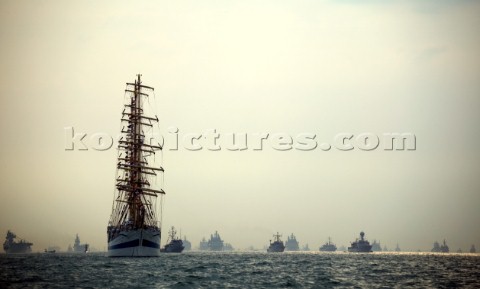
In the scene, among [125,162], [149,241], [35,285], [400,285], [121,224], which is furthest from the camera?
[125,162]

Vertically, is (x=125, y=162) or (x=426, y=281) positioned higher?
(x=125, y=162)

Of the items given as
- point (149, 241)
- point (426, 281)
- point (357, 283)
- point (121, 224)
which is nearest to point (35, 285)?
point (357, 283)

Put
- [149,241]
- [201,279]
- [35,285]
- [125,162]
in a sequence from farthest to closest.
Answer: [125,162] → [149,241] → [201,279] → [35,285]

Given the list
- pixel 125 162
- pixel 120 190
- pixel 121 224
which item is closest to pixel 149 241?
pixel 121 224

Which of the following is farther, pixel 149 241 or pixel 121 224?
pixel 121 224

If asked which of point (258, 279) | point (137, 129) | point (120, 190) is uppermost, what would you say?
point (137, 129)

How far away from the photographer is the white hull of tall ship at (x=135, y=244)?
120m

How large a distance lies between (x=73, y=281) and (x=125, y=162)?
9093 cm

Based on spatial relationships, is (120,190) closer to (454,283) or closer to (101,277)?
(101,277)

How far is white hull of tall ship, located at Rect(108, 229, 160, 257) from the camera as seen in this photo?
395 feet

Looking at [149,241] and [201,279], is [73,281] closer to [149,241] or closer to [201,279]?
[201,279]

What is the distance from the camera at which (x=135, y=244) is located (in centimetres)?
12062

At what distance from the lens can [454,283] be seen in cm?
6316

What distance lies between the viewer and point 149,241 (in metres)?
124
